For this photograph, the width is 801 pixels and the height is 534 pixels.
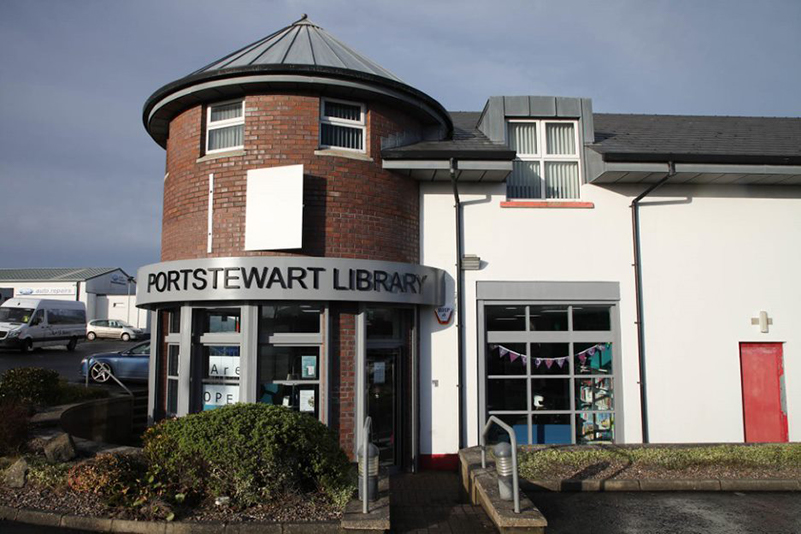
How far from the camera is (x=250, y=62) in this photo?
9.59 m

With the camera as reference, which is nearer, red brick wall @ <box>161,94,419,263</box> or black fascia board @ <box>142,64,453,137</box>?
black fascia board @ <box>142,64,453,137</box>

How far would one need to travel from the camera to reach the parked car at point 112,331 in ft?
118

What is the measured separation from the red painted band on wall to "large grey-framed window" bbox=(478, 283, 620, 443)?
116 cm

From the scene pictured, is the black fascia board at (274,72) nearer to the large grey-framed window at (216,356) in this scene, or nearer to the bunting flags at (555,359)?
the large grey-framed window at (216,356)

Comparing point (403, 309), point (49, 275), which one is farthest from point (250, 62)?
point (49, 275)

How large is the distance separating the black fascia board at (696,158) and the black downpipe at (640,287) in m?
0.18

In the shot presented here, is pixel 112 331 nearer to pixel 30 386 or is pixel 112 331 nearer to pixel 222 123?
pixel 30 386

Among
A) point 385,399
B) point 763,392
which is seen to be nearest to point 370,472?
point 385,399

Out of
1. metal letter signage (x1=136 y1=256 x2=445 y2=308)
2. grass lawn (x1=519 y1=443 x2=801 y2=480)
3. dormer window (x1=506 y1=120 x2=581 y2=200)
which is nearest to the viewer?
grass lawn (x1=519 y1=443 x2=801 y2=480)

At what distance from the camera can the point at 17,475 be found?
6434 millimetres

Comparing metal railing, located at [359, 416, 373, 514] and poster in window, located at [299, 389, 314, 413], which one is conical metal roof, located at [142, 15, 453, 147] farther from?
metal railing, located at [359, 416, 373, 514]

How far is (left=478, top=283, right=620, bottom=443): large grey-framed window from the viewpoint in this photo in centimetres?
1025

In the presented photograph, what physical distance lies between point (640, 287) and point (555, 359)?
79.3 inches

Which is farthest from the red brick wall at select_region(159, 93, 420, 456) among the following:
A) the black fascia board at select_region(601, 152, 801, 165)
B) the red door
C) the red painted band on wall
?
the red door
